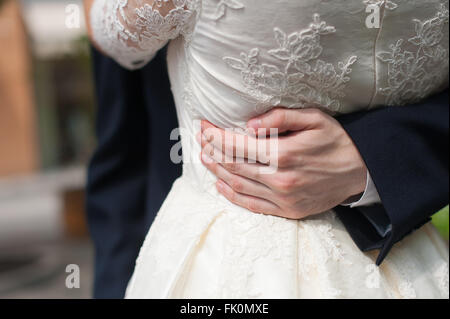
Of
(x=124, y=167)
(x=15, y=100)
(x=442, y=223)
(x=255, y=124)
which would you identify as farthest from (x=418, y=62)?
(x=15, y=100)

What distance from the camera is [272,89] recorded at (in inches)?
28.8

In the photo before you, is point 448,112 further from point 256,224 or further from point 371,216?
point 256,224

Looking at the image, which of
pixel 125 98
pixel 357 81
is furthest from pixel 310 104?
pixel 125 98

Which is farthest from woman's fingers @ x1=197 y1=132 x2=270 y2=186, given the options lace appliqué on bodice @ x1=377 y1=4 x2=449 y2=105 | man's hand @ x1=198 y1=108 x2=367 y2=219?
lace appliqué on bodice @ x1=377 y1=4 x2=449 y2=105

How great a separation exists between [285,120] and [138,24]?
0.26m

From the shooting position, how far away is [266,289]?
0.71 meters

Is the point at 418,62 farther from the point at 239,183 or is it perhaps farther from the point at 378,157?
the point at 239,183

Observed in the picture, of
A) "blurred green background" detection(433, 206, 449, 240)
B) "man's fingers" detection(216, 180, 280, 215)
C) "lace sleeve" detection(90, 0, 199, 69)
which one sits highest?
"lace sleeve" detection(90, 0, 199, 69)

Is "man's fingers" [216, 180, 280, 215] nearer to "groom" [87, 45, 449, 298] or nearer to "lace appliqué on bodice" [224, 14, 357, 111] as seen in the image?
"groom" [87, 45, 449, 298]

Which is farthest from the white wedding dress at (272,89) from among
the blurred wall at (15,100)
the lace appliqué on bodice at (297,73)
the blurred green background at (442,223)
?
the blurred wall at (15,100)

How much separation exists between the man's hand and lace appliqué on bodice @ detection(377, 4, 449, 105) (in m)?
0.11

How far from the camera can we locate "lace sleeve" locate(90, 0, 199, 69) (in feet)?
2.33

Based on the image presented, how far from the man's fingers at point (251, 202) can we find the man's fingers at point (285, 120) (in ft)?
0.35
